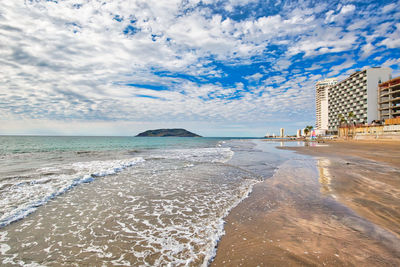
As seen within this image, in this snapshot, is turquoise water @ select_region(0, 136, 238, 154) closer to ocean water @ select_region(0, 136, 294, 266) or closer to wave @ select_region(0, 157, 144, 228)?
wave @ select_region(0, 157, 144, 228)

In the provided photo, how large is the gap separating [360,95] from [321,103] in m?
38.6

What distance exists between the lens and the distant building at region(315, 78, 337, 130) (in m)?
111

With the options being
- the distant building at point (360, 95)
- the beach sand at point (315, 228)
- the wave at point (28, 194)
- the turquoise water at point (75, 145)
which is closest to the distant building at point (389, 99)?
the distant building at point (360, 95)

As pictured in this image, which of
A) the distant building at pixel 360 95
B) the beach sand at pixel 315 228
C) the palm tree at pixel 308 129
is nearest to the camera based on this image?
the beach sand at pixel 315 228

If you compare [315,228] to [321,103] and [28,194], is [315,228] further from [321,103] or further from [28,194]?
[321,103]

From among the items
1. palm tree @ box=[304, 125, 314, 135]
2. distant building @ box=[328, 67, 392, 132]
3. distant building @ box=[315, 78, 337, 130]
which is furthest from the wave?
distant building @ box=[315, 78, 337, 130]

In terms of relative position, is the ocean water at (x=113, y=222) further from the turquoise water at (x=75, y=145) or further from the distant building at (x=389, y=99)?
the distant building at (x=389, y=99)

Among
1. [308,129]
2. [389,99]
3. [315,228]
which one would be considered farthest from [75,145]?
[308,129]

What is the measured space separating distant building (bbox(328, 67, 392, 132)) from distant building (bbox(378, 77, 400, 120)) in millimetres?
2431

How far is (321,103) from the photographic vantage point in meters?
113

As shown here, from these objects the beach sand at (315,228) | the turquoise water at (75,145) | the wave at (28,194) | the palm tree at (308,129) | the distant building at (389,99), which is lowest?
the turquoise water at (75,145)

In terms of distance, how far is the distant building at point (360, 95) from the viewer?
71.0 meters

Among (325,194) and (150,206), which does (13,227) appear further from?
(325,194)

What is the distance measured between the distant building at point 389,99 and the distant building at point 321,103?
1591 inches
